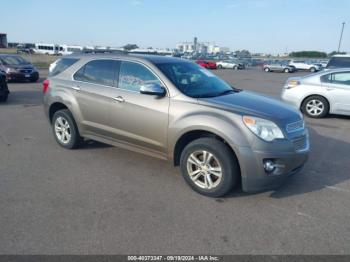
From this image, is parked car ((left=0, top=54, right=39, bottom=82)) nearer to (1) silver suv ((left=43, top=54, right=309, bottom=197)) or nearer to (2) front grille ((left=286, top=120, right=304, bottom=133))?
(1) silver suv ((left=43, top=54, right=309, bottom=197))

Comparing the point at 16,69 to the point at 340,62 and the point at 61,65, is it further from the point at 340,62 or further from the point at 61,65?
the point at 340,62

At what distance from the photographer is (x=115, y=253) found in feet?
8.87

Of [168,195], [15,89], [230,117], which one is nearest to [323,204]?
[230,117]

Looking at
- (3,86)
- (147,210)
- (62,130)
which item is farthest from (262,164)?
(3,86)

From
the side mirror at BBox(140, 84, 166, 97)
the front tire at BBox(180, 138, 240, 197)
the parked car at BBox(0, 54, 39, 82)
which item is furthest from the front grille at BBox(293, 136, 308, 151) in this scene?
the parked car at BBox(0, 54, 39, 82)

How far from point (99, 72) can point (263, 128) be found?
2.89m

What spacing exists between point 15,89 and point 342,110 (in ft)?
43.2

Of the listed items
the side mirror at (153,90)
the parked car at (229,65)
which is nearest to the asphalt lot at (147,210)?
the side mirror at (153,90)

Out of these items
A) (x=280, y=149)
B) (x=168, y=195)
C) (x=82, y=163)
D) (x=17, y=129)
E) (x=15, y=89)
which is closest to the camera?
(x=280, y=149)

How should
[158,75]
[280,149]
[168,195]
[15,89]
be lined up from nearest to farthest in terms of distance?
[280,149] < [168,195] < [158,75] < [15,89]

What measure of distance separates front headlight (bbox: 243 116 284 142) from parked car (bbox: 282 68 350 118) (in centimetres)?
621

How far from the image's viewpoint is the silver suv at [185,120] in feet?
11.6

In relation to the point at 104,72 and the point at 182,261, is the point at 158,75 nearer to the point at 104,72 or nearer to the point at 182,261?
the point at 104,72

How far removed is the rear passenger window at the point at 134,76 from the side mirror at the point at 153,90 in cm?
20
